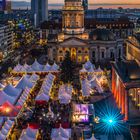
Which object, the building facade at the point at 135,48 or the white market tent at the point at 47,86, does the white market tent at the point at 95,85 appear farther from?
the building facade at the point at 135,48

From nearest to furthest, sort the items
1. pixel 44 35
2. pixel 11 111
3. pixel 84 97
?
pixel 11 111, pixel 84 97, pixel 44 35

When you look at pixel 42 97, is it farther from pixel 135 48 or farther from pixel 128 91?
pixel 135 48

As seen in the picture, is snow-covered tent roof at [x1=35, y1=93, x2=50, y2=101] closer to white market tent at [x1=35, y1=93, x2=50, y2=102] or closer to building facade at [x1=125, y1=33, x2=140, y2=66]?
white market tent at [x1=35, y1=93, x2=50, y2=102]

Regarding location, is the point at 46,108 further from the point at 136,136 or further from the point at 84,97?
the point at 136,136

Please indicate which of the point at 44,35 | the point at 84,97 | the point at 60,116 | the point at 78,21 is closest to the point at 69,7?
the point at 78,21

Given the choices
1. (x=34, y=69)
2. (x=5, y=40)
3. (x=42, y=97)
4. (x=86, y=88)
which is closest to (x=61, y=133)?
(x=42, y=97)

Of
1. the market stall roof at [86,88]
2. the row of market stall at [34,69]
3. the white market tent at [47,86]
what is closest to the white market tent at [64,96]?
the white market tent at [47,86]
